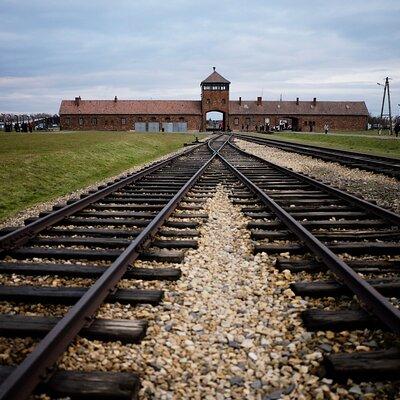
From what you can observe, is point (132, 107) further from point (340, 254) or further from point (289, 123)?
point (340, 254)

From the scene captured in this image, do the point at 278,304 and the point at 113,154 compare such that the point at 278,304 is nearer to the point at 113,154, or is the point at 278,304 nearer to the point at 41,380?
the point at 41,380

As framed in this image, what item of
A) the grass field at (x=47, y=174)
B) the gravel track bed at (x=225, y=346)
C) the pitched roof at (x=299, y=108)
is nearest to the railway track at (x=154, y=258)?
the gravel track bed at (x=225, y=346)

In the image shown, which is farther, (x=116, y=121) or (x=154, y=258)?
(x=116, y=121)

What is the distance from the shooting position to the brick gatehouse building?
8244 centimetres

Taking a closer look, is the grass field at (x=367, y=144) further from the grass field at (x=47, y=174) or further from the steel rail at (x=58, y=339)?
the steel rail at (x=58, y=339)

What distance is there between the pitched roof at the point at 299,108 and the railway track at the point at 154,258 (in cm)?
8042

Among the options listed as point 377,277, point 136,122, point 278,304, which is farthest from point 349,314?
point 136,122

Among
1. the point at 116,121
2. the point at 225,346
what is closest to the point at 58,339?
the point at 225,346

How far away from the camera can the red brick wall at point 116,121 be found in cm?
8238

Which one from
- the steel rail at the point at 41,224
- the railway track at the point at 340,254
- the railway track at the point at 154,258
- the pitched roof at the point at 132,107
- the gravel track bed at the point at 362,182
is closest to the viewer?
the railway track at the point at 154,258

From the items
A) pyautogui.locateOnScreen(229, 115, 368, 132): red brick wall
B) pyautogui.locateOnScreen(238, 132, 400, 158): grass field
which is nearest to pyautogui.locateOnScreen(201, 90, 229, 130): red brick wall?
pyautogui.locateOnScreen(229, 115, 368, 132): red brick wall

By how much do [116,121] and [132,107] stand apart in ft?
14.8

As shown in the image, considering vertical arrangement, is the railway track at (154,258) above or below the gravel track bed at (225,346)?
above

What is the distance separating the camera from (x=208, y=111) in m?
83.0
